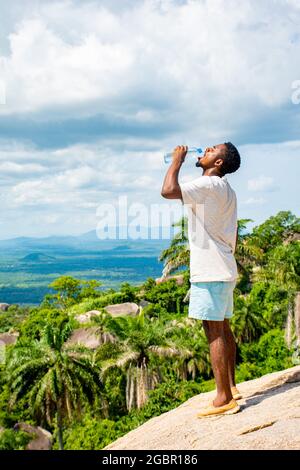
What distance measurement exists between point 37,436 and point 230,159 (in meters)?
23.5

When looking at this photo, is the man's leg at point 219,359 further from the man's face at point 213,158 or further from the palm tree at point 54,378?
the palm tree at point 54,378

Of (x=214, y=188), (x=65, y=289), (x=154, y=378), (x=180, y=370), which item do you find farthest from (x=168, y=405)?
(x=65, y=289)

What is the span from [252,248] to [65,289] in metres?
49.8

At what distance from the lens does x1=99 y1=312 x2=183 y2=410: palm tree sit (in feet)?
76.1

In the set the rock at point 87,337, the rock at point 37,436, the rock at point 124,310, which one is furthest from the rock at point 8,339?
the rock at point 37,436

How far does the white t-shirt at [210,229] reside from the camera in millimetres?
4754

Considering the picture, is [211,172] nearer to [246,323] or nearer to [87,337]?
[246,323]

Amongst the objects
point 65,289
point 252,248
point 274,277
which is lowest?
point 65,289

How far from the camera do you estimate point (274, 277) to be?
1517 inches

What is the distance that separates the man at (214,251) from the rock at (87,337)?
1023 inches

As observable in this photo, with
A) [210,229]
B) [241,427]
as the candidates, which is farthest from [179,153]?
[241,427]

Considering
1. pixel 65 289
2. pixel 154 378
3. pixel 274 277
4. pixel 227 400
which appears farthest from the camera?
pixel 65 289
